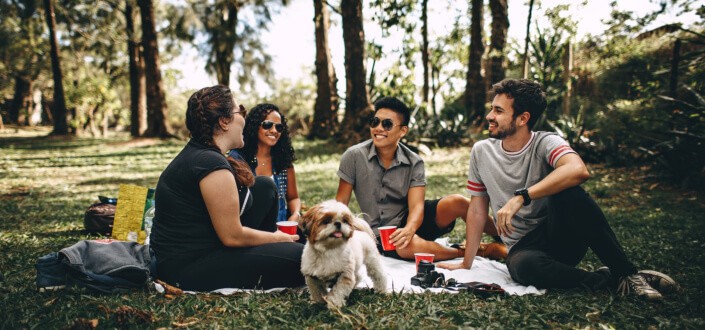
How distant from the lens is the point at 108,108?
110 feet

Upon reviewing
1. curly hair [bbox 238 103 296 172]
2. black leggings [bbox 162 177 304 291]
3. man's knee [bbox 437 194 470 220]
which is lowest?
black leggings [bbox 162 177 304 291]

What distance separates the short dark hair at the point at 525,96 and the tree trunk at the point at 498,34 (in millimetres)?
13138

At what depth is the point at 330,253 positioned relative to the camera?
3062 mm

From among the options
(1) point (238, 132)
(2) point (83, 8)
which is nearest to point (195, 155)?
(1) point (238, 132)

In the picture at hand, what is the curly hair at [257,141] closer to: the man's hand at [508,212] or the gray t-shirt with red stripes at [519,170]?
the gray t-shirt with red stripes at [519,170]

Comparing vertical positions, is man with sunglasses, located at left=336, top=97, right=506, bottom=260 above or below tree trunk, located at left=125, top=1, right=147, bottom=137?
below

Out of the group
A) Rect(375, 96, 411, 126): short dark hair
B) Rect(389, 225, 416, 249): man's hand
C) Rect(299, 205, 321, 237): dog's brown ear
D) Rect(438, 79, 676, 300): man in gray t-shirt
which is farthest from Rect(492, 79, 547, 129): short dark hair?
Rect(299, 205, 321, 237): dog's brown ear

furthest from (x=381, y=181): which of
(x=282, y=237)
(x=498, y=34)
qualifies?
(x=498, y=34)

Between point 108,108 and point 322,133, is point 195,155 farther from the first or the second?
point 108,108

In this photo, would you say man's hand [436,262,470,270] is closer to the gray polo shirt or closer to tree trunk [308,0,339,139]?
the gray polo shirt

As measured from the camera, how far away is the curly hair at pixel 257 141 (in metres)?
4.68

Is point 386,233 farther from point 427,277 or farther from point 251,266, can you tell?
point 251,266

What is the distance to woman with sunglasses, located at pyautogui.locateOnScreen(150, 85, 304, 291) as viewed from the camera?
3.03 meters

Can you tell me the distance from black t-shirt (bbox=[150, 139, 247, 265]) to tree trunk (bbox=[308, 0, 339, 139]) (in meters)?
14.8
